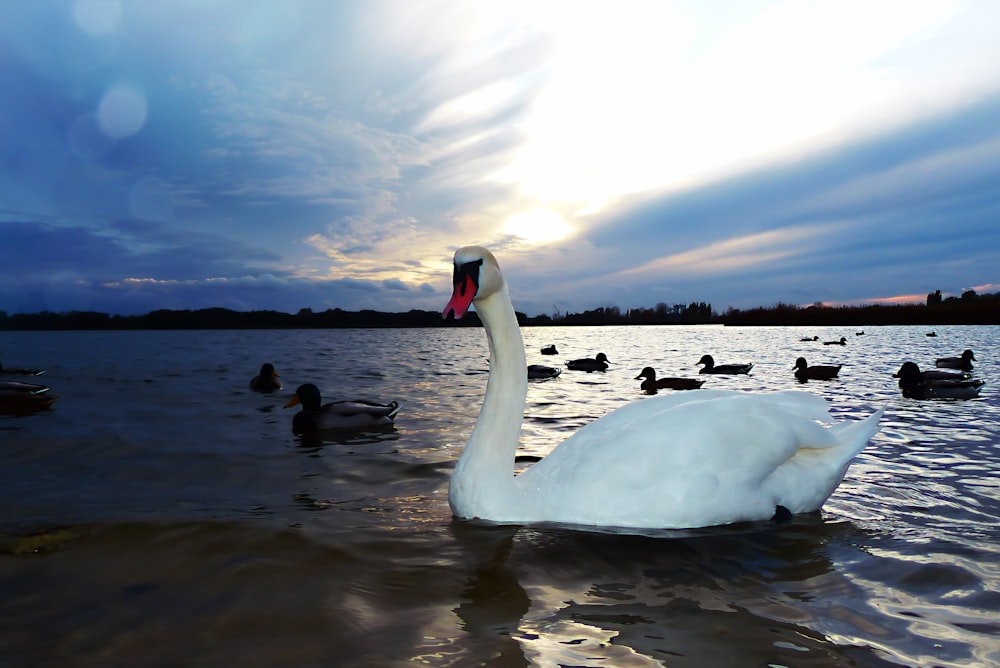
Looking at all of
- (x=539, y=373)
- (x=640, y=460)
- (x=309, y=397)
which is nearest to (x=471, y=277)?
(x=640, y=460)

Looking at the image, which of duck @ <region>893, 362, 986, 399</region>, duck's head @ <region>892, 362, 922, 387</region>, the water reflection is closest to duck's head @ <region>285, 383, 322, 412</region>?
the water reflection

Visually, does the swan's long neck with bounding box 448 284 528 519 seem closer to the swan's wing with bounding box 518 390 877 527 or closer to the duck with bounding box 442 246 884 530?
the duck with bounding box 442 246 884 530

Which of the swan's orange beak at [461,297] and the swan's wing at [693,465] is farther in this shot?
the swan's wing at [693,465]

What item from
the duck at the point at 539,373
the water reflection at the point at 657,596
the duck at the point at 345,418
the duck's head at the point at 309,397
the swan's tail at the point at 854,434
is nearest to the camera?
the water reflection at the point at 657,596

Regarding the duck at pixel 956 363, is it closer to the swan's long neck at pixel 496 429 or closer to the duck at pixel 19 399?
the swan's long neck at pixel 496 429

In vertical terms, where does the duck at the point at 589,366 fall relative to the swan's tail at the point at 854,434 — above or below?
below

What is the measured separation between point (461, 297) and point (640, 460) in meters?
1.64

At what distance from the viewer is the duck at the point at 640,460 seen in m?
4.22

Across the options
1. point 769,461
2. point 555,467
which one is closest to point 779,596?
point 769,461

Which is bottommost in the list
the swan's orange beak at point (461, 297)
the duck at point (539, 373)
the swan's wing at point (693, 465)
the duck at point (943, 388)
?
the duck at point (943, 388)

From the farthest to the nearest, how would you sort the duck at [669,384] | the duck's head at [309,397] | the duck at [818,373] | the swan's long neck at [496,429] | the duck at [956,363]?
the duck at [956,363]
the duck at [818,373]
the duck at [669,384]
the duck's head at [309,397]
the swan's long neck at [496,429]

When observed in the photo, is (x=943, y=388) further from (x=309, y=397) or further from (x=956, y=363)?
(x=309, y=397)

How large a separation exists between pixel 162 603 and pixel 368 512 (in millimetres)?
1942

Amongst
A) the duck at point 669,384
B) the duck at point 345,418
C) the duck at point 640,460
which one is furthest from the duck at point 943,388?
the duck at point 345,418
